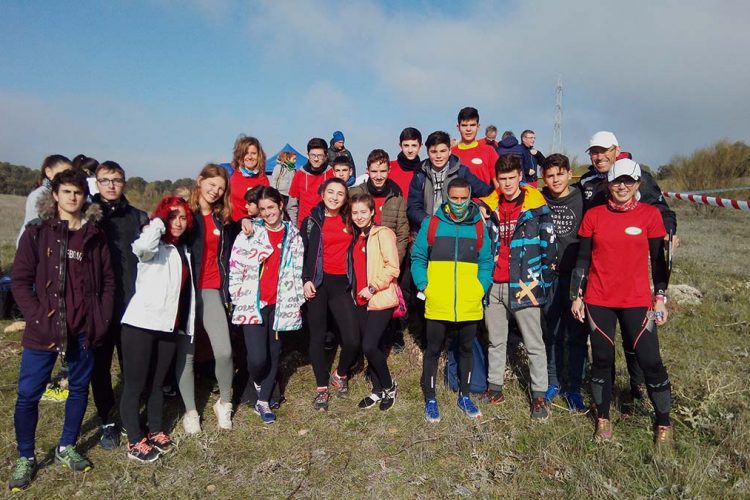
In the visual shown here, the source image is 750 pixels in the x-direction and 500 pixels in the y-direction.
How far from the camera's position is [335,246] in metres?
4.64

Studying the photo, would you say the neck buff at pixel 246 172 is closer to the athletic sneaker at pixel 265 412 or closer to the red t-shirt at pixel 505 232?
the athletic sneaker at pixel 265 412

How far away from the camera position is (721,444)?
11.5ft

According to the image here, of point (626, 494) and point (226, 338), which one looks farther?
point (226, 338)

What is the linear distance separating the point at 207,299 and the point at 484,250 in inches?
101

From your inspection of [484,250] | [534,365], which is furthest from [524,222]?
[534,365]

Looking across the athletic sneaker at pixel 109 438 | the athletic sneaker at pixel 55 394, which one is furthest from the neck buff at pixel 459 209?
the athletic sneaker at pixel 55 394

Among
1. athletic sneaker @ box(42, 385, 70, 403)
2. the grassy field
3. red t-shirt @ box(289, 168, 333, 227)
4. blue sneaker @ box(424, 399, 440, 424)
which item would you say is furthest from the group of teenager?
athletic sneaker @ box(42, 385, 70, 403)

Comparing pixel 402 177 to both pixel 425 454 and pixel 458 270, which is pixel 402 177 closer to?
pixel 458 270

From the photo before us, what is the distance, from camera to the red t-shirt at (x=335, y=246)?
4613mm

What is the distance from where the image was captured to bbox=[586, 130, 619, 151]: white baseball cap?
4.23 meters

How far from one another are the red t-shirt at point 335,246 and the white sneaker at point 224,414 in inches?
62.6

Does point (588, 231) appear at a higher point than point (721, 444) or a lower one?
higher

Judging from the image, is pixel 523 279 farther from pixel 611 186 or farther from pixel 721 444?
pixel 721 444

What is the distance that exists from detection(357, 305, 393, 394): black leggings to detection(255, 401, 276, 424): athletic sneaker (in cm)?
108
